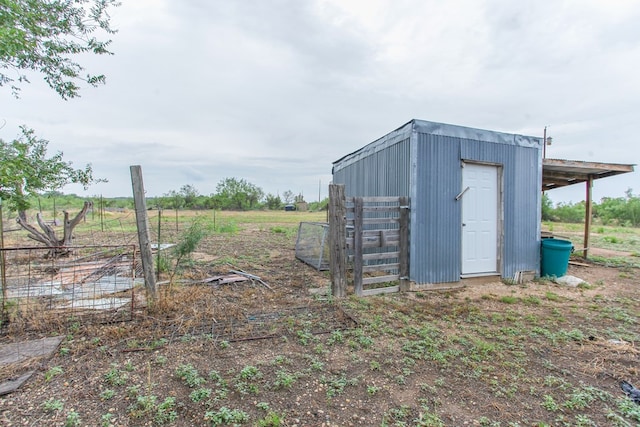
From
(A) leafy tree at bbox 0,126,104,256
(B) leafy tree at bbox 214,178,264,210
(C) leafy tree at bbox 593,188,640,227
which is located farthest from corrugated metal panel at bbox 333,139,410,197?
(B) leafy tree at bbox 214,178,264,210

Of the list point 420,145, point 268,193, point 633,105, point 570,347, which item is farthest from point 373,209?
point 268,193

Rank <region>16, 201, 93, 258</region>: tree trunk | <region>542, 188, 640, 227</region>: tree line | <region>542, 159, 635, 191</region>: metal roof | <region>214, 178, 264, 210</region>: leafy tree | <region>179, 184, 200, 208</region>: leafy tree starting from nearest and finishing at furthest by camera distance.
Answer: <region>542, 159, 635, 191</region>: metal roof → <region>16, 201, 93, 258</region>: tree trunk → <region>542, 188, 640, 227</region>: tree line → <region>179, 184, 200, 208</region>: leafy tree → <region>214, 178, 264, 210</region>: leafy tree

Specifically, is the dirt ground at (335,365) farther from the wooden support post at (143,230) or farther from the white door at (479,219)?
the white door at (479,219)

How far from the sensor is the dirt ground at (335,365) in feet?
6.03

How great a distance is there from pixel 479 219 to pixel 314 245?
353 centimetres

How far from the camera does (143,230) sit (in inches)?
134

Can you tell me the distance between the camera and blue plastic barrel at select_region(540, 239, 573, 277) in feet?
18.5

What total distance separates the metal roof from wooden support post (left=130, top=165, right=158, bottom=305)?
763cm

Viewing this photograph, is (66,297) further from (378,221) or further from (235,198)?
(235,198)

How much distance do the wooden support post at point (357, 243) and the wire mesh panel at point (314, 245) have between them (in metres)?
1.35

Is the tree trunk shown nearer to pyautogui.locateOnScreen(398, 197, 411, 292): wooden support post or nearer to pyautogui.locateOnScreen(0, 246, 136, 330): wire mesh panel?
pyautogui.locateOnScreen(0, 246, 136, 330): wire mesh panel

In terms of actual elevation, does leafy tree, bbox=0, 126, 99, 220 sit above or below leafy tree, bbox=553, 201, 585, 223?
above

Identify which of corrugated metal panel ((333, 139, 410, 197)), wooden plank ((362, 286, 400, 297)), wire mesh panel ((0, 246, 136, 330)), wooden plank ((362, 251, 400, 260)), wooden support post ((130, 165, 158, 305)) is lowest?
wooden plank ((362, 286, 400, 297))

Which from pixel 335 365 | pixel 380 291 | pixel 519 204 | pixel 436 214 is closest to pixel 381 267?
pixel 380 291
